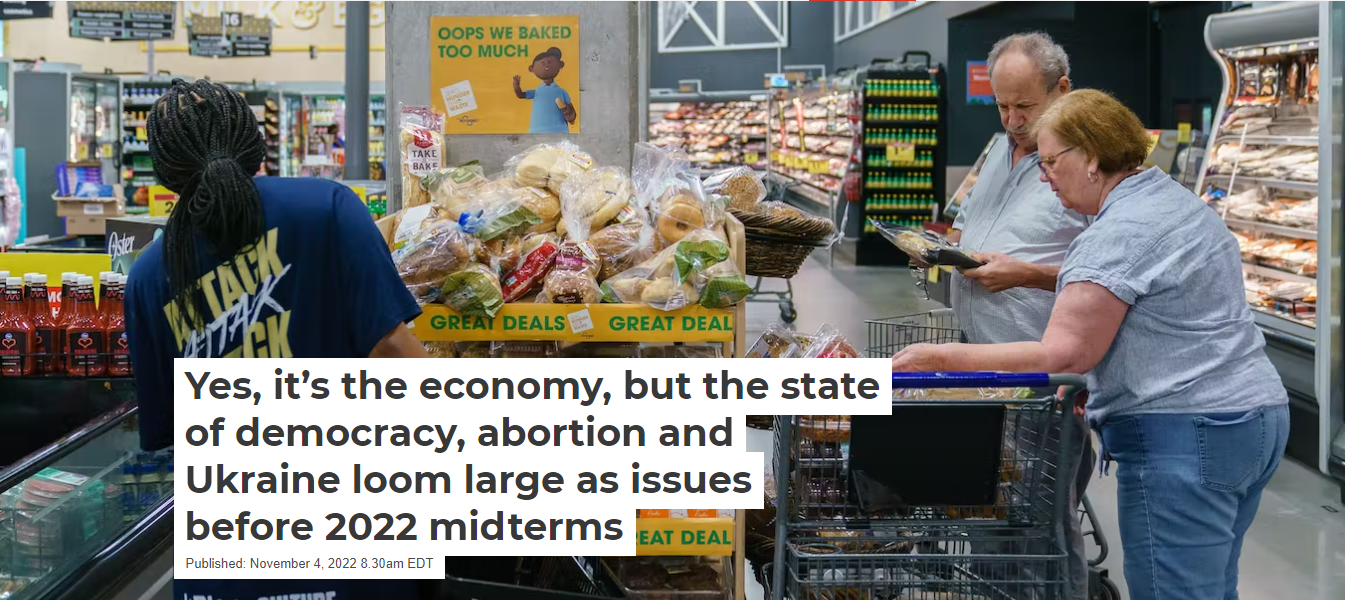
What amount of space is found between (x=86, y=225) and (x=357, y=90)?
4823 mm

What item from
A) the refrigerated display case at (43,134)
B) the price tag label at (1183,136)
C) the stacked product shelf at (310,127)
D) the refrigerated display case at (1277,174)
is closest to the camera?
the refrigerated display case at (1277,174)

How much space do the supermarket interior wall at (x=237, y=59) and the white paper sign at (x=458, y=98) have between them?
1915 centimetres

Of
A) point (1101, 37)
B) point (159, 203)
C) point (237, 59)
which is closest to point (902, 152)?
point (1101, 37)

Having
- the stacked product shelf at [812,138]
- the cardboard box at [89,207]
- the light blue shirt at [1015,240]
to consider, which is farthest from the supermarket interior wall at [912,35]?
the light blue shirt at [1015,240]

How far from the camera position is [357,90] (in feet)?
23.9

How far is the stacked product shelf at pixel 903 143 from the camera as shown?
12.9 meters

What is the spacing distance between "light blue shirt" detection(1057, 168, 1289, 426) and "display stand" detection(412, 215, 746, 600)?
73 centimetres

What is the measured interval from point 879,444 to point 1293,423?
431 centimetres

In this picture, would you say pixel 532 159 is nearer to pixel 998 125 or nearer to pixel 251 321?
pixel 251 321

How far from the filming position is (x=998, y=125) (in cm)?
1262

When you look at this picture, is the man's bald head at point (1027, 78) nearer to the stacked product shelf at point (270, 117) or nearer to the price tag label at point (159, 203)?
the price tag label at point (159, 203)

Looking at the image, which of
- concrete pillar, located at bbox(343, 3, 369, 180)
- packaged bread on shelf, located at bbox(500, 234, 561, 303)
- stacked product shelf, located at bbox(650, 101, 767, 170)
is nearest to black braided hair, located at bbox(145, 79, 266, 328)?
packaged bread on shelf, located at bbox(500, 234, 561, 303)

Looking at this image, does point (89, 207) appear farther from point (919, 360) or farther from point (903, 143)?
point (919, 360)

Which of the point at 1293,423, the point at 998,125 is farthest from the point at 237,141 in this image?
the point at 998,125
